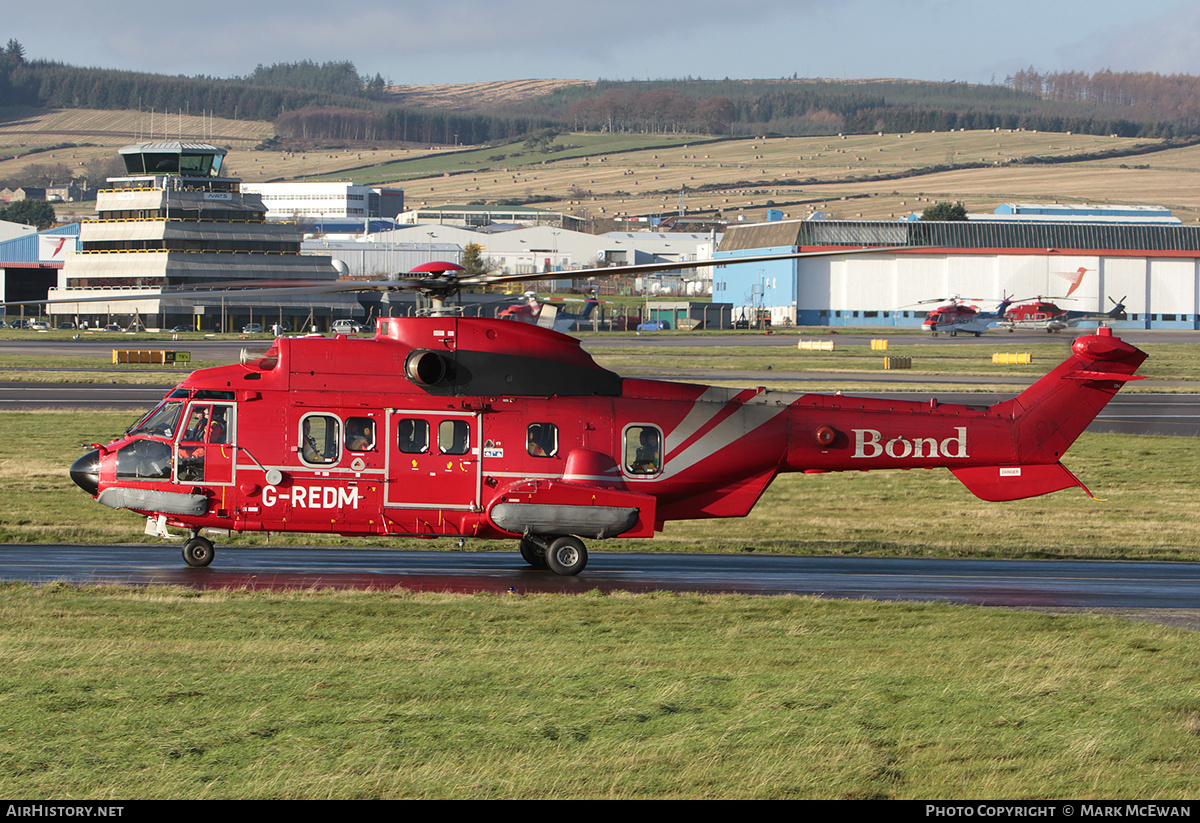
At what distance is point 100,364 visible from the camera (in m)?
63.0

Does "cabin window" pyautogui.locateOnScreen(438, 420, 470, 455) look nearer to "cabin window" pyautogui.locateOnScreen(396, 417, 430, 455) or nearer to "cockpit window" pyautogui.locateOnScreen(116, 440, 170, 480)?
"cabin window" pyautogui.locateOnScreen(396, 417, 430, 455)

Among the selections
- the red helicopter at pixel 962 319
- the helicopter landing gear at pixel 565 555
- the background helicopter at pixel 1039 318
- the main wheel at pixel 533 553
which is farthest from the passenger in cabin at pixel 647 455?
the background helicopter at pixel 1039 318

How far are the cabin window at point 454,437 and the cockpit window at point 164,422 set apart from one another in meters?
3.88

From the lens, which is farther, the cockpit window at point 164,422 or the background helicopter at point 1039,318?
the background helicopter at point 1039,318

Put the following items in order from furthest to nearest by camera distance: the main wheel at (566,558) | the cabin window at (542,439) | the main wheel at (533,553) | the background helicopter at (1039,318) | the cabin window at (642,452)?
the background helicopter at (1039,318)
the main wheel at (533,553)
the cabin window at (642,452)
the main wheel at (566,558)
the cabin window at (542,439)

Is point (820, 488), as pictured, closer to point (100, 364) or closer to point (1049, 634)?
point (1049, 634)

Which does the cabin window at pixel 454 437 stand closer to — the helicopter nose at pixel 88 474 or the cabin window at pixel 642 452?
the cabin window at pixel 642 452

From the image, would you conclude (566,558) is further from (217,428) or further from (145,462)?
(145,462)

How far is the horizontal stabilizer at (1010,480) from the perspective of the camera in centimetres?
1873

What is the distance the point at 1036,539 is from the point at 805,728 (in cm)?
1675

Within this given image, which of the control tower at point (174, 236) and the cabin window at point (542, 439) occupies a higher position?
the control tower at point (174, 236)

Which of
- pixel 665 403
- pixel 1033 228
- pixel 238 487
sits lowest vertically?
pixel 238 487

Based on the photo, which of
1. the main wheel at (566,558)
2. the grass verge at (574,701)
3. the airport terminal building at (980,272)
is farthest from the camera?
the airport terminal building at (980,272)

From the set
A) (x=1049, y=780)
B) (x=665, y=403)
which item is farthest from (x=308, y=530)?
(x=1049, y=780)
